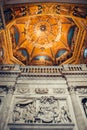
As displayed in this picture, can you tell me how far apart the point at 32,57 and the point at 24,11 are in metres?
8.39

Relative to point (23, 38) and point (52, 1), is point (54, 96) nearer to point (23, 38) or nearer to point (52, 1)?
point (52, 1)

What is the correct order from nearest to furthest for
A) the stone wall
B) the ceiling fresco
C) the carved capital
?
1. the stone wall
2. the carved capital
3. the ceiling fresco

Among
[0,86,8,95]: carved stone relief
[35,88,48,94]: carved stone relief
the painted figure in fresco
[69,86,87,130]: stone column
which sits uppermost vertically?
the painted figure in fresco

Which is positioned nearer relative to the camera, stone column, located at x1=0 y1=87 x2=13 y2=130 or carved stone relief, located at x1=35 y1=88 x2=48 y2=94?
stone column, located at x1=0 y1=87 x2=13 y2=130

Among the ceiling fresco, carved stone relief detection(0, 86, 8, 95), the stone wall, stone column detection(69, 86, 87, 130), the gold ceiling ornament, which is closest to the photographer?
stone column detection(69, 86, 87, 130)

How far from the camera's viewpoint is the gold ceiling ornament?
61.6ft

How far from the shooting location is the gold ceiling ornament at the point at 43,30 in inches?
739

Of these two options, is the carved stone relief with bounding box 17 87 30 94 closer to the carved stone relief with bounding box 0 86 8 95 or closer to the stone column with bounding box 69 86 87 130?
the carved stone relief with bounding box 0 86 8 95

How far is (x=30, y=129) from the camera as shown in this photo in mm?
8078

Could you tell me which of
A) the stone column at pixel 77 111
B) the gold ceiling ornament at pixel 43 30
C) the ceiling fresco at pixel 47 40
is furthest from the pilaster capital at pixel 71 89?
the gold ceiling ornament at pixel 43 30

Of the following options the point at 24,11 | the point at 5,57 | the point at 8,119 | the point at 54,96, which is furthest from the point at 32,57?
the point at 8,119

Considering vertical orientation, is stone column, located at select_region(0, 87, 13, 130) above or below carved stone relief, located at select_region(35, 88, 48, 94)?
below

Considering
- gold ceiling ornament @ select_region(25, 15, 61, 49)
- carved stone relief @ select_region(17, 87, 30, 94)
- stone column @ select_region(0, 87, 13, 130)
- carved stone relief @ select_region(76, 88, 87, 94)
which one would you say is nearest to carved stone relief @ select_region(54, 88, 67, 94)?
carved stone relief @ select_region(76, 88, 87, 94)

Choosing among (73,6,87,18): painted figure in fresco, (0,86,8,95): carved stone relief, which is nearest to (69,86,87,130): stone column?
(0,86,8,95): carved stone relief
